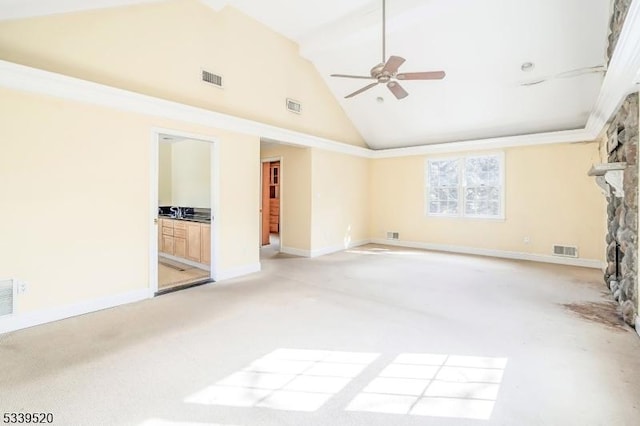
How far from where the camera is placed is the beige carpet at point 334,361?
6.26 ft

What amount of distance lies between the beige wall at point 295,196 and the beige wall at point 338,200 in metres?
0.15

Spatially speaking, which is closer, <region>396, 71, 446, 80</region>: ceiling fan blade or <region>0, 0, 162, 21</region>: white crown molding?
<region>0, 0, 162, 21</region>: white crown molding

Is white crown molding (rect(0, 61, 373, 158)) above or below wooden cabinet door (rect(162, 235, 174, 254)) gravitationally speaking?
above

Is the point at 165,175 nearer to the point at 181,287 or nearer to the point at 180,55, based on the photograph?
the point at 180,55

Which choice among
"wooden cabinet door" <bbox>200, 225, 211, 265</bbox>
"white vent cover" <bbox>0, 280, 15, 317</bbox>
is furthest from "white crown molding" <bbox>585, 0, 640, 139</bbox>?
"white vent cover" <bbox>0, 280, 15, 317</bbox>

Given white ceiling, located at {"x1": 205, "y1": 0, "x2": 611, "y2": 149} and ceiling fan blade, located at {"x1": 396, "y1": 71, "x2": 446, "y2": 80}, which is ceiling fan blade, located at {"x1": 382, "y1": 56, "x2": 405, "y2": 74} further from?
white ceiling, located at {"x1": 205, "y1": 0, "x2": 611, "y2": 149}

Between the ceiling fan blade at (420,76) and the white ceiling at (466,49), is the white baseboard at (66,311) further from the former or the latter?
the ceiling fan blade at (420,76)

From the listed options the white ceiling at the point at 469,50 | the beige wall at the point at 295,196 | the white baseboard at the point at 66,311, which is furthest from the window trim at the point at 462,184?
the white baseboard at the point at 66,311

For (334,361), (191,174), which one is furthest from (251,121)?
(334,361)

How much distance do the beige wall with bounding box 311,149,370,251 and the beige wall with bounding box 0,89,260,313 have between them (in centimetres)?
319

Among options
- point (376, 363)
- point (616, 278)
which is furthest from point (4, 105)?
point (616, 278)

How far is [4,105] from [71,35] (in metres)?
1.01

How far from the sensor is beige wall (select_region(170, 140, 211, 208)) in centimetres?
686

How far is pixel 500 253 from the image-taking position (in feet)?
22.1
